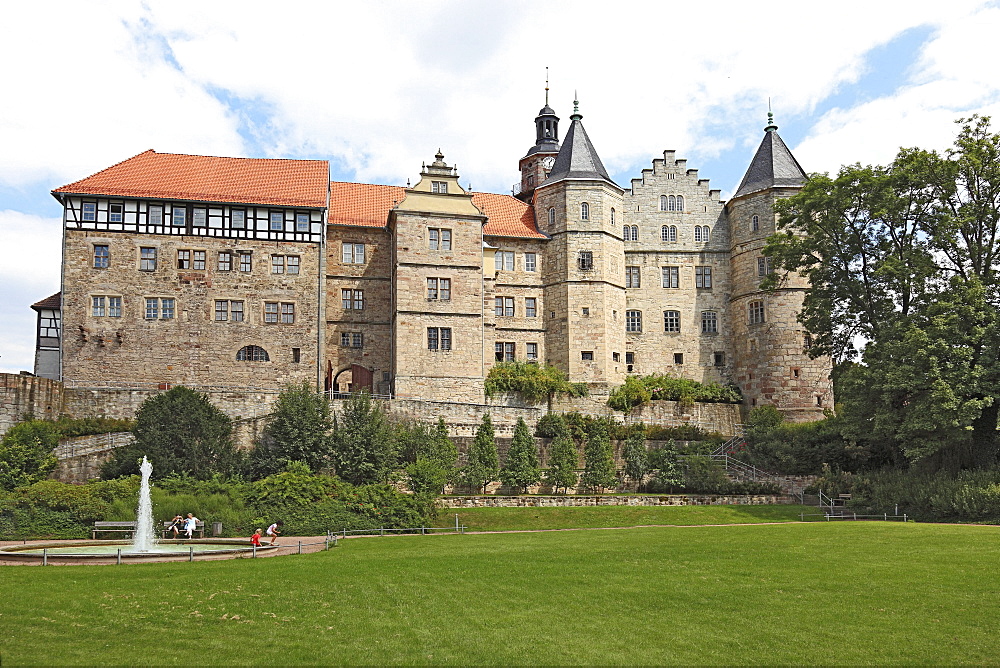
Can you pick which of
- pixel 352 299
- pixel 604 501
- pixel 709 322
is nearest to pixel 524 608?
pixel 604 501

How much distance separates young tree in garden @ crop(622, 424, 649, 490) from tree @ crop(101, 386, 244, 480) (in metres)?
16.3

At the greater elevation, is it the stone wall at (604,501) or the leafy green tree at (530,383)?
the leafy green tree at (530,383)

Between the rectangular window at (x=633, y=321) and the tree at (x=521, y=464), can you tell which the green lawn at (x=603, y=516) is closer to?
the tree at (x=521, y=464)

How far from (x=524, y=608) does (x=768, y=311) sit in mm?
41489

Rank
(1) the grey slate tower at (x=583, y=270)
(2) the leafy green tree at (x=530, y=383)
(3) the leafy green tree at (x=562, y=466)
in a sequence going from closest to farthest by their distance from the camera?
1. (3) the leafy green tree at (x=562, y=466)
2. (2) the leafy green tree at (x=530, y=383)
3. (1) the grey slate tower at (x=583, y=270)

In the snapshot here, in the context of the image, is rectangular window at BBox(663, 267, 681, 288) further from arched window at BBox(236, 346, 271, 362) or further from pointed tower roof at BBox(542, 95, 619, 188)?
arched window at BBox(236, 346, 271, 362)

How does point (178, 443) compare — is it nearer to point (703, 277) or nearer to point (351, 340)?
point (351, 340)

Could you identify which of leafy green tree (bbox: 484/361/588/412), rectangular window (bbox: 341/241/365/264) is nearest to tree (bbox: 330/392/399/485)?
leafy green tree (bbox: 484/361/588/412)

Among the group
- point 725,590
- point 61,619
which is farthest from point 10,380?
point 725,590

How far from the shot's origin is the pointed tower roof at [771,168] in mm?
53594

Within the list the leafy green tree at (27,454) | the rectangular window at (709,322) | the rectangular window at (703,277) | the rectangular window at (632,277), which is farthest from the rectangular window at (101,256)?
the rectangular window at (709,322)

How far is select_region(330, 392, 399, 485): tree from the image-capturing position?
34219 millimetres

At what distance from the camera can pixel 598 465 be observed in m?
38.4

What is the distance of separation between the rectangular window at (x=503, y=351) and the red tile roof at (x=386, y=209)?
6440 mm
